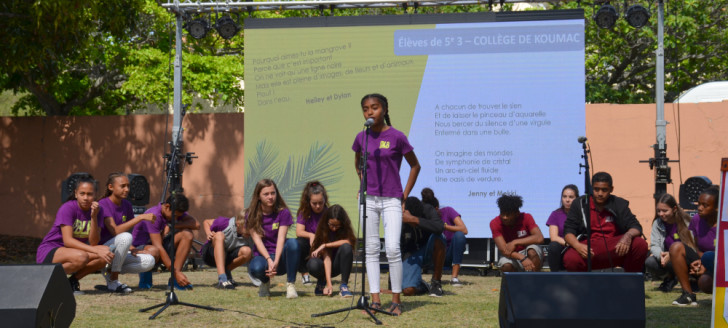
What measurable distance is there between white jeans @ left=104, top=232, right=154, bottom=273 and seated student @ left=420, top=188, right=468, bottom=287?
121 inches

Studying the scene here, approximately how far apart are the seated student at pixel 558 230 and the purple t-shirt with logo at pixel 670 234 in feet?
3.10

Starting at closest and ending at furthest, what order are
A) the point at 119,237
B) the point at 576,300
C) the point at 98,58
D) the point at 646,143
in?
the point at 576,300, the point at 119,237, the point at 646,143, the point at 98,58

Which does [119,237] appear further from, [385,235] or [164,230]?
[385,235]

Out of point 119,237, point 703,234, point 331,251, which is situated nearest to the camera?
point 703,234

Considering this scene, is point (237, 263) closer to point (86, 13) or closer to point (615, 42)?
point (86, 13)

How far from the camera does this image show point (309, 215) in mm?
7988

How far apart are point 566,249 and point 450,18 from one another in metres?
4.07

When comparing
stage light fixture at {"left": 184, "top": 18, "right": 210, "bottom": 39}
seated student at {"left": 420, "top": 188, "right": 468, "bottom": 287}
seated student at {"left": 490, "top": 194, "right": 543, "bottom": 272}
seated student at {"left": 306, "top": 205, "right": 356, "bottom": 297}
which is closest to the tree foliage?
stage light fixture at {"left": 184, "top": 18, "right": 210, "bottom": 39}

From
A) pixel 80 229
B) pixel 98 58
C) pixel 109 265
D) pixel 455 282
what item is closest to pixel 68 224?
pixel 80 229

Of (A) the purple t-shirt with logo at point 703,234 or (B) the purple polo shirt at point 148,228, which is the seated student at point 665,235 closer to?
(A) the purple t-shirt with logo at point 703,234

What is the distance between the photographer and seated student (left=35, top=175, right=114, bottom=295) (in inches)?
285

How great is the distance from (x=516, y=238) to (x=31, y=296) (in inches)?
202

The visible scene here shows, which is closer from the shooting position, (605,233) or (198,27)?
(605,233)

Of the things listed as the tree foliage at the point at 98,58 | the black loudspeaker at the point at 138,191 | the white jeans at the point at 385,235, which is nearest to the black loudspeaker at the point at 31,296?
the white jeans at the point at 385,235
